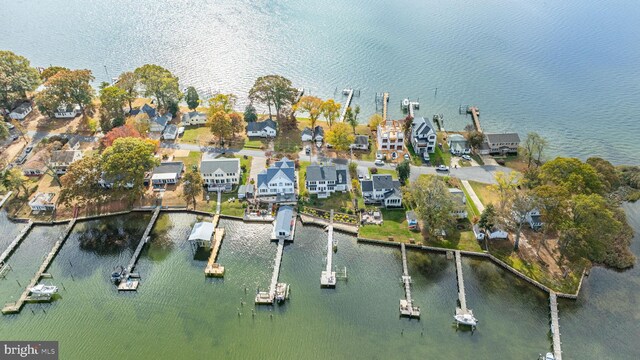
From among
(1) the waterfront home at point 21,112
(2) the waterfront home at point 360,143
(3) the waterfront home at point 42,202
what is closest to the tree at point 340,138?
(2) the waterfront home at point 360,143

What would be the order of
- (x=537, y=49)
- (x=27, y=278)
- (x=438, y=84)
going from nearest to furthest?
(x=27, y=278), (x=438, y=84), (x=537, y=49)

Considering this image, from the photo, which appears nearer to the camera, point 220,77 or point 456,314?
point 456,314

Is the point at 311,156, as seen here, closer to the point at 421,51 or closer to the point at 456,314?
the point at 456,314

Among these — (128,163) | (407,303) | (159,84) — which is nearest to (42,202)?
(128,163)

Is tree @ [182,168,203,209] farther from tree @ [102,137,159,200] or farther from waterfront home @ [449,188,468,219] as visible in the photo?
waterfront home @ [449,188,468,219]

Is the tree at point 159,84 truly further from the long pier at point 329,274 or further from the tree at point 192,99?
the long pier at point 329,274

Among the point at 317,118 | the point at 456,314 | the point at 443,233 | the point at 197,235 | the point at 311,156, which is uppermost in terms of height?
the point at 317,118

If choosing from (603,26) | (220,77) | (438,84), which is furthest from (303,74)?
(603,26)
